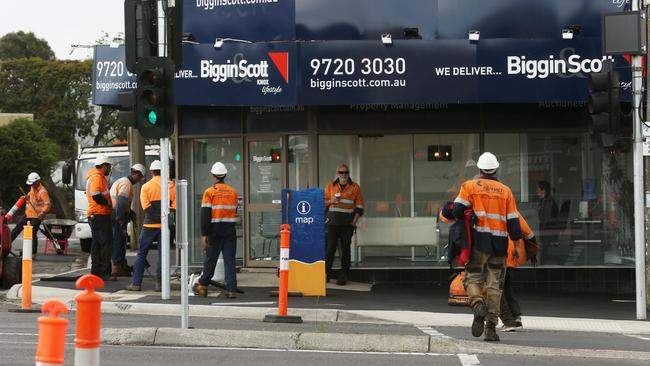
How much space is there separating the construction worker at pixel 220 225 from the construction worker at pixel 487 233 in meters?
5.05

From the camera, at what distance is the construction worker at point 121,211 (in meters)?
16.8

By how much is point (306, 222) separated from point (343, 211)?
151 centimetres

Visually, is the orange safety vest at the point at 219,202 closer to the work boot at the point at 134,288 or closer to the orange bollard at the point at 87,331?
the work boot at the point at 134,288

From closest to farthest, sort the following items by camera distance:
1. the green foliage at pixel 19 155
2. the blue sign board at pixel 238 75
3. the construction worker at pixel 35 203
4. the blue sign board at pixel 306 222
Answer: the blue sign board at pixel 306 222 → the blue sign board at pixel 238 75 → the construction worker at pixel 35 203 → the green foliage at pixel 19 155

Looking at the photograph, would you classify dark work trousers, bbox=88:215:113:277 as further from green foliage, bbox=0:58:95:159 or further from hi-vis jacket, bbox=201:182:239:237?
green foliage, bbox=0:58:95:159

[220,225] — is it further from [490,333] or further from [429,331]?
[490,333]

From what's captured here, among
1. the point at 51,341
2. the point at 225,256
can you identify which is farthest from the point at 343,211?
the point at 51,341

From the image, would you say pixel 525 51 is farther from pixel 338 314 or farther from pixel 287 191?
pixel 338 314

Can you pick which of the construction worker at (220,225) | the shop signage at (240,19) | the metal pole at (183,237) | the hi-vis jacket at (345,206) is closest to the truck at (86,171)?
the shop signage at (240,19)

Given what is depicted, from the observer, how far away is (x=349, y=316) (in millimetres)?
13531

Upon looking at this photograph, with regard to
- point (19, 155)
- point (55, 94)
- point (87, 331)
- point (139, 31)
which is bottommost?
point (87, 331)

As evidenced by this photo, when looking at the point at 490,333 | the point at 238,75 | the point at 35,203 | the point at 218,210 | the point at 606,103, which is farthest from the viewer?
the point at 35,203

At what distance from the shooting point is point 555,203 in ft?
58.8

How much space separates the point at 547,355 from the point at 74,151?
198 ft
